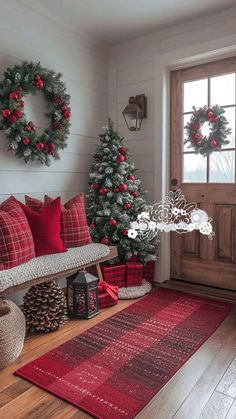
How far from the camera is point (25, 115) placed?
8.72 ft

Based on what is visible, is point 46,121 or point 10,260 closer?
point 10,260

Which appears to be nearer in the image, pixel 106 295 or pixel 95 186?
pixel 106 295

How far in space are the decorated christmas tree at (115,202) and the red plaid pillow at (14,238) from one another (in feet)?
2.95

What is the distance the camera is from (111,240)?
10.0ft

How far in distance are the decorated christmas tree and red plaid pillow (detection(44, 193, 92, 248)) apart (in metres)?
0.30

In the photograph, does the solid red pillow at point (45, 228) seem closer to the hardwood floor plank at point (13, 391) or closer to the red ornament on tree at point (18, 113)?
the red ornament on tree at point (18, 113)

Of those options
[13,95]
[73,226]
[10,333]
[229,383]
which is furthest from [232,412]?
[13,95]

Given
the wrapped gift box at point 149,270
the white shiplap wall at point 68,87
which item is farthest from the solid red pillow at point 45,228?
the wrapped gift box at point 149,270

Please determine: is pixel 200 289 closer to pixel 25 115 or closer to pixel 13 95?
pixel 25 115

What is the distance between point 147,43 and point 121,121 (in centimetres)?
82

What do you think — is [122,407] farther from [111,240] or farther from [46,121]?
[46,121]

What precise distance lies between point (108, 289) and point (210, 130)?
5.69 ft

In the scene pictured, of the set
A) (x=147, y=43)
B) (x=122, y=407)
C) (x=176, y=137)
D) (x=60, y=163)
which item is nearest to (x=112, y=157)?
(x=60, y=163)

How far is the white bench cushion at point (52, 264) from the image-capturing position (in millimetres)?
1967
